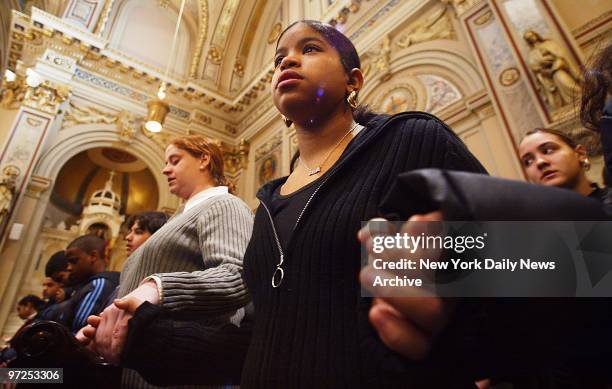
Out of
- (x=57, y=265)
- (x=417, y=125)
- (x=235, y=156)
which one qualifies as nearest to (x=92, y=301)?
(x=57, y=265)

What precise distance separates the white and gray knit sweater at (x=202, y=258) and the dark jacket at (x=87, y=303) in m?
0.93

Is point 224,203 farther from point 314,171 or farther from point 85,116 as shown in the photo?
point 85,116

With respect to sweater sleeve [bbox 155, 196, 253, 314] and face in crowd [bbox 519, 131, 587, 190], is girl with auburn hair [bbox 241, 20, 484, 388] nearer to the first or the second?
sweater sleeve [bbox 155, 196, 253, 314]

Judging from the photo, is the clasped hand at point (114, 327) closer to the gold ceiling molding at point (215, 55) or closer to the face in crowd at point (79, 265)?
the face in crowd at point (79, 265)

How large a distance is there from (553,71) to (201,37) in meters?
8.25

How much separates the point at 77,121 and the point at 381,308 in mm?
8403

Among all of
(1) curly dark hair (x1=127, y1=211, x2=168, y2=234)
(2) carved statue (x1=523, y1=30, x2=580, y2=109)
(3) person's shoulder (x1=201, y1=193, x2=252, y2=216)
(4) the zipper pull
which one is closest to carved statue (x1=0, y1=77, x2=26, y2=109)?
(1) curly dark hair (x1=127, y1=211, x2=168, y2=234)

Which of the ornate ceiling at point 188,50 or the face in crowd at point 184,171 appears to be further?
the ornate ceiling at point 188,50

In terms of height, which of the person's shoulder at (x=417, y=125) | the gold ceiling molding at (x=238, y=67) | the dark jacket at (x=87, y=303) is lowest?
the dark jacket at (x=87, y=303)

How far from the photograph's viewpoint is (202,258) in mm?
1247

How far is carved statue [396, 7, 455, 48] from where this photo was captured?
14.6ft

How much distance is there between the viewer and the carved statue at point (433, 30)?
176 inches

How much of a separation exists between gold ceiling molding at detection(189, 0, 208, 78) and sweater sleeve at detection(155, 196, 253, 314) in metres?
8.36

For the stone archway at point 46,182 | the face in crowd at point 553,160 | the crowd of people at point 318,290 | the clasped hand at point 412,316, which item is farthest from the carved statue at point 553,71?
the stone archway at point 46,182
